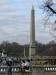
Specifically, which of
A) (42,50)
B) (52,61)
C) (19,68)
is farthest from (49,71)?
(42,50)

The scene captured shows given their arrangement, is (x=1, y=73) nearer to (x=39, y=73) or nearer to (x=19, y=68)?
(x=19, y=68)

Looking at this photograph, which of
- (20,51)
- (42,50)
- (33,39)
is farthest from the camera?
(42,50)

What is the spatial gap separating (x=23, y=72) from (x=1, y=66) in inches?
72.0

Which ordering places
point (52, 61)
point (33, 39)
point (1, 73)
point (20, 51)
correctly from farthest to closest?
point (20, 51) < point (33, 39) < point (52, 61) < point (1, 73)

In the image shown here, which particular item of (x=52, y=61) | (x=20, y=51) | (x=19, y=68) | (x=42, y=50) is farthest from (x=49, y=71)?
(x=42, y=50)

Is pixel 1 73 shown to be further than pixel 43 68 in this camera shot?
No

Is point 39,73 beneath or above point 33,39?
beneath

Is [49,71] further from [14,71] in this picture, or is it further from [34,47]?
[34,47]

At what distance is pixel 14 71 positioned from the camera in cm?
2830

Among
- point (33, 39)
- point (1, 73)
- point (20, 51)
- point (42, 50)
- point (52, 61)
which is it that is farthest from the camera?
point (42, 50)

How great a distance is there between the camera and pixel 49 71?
2984cm

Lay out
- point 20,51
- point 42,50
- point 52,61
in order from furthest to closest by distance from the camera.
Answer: point 42,50 < point 20,51 < point 52,61

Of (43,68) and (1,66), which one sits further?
(43,68)

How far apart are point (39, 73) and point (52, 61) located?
10.2 meters
